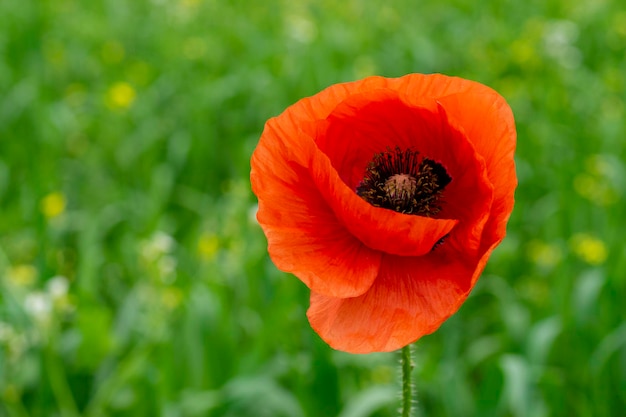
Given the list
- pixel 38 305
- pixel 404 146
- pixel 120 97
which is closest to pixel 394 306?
pixel 404 146

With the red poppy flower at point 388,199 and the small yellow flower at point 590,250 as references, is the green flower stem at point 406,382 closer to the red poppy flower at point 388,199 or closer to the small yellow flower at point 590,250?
the red poppy flower at point 388,199

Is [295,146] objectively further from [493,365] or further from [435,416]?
[435,416]

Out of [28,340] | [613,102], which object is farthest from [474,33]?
[28,340]

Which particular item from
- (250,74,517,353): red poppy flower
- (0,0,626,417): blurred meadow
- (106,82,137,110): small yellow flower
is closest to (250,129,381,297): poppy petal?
(250,74,517,353): red poppy flower

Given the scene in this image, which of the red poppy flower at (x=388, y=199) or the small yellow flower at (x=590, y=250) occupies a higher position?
the red poppy flower at (x=388, y=199)

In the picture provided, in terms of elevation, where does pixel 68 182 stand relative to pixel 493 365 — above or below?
above

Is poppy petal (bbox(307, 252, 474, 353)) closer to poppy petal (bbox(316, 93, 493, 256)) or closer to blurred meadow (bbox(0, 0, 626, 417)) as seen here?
A: poppy petal (bbox(316, 93, 493, 256))

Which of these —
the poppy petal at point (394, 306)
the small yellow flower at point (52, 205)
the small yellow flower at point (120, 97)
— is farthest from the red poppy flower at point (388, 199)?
the small yellow flower at point (120, 97)
